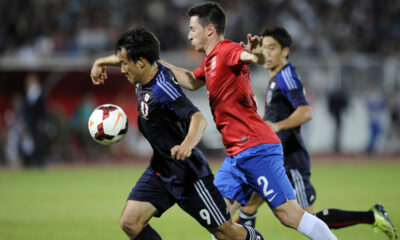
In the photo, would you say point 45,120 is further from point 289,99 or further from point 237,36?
point 289,99

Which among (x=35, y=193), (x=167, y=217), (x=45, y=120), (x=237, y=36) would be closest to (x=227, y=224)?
(x=167, y=217)

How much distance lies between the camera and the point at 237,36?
23.5 m

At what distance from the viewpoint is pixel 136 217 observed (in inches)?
209

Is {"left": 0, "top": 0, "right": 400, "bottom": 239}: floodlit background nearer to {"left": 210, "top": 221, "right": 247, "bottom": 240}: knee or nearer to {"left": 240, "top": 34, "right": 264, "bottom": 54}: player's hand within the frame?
{"left": 210, "top": 221, "right": 247, "bottom": 240}: knee

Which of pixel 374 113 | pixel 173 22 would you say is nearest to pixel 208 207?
pixel 374 113

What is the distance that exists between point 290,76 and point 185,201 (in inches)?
87.7

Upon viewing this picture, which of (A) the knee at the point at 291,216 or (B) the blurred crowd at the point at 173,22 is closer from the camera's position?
(A) the knee at the point at 291,216

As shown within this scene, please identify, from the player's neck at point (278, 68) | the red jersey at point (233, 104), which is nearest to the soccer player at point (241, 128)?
the red jersey at point (233, 104)

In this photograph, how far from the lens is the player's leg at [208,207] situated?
5.33 meters

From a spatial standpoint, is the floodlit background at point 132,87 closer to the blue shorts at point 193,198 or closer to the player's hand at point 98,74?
the player's hand at point 98,74

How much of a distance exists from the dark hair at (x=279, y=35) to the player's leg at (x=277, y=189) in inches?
76.5

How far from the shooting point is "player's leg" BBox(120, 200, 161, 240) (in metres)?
5.30

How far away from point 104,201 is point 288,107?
228 inches

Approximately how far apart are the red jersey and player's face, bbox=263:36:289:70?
1411mm
